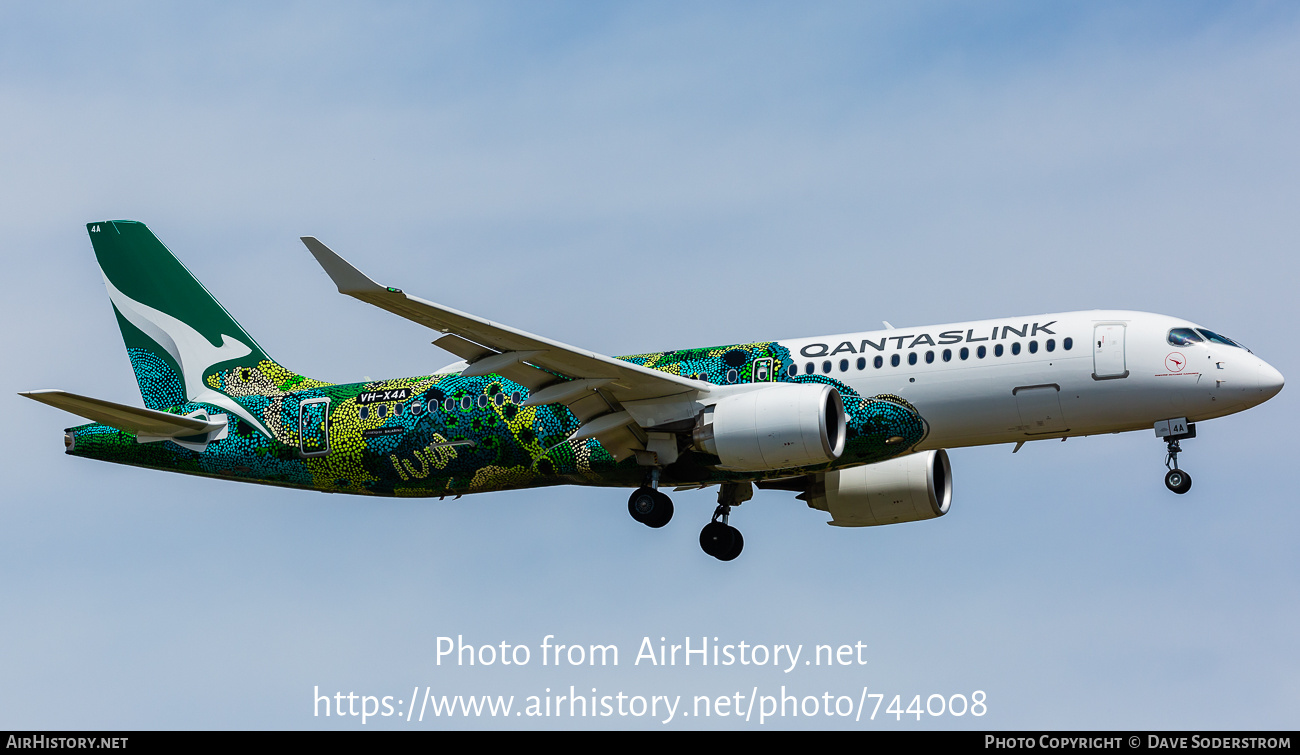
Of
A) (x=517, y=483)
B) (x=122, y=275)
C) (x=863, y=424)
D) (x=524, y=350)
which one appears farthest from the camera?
(x=122, y=275)

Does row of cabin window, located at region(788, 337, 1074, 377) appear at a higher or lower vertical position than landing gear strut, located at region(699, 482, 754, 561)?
higher

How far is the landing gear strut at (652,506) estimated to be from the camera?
33500 mm

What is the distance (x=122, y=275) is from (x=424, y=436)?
989cm

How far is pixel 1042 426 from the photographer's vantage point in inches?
1254

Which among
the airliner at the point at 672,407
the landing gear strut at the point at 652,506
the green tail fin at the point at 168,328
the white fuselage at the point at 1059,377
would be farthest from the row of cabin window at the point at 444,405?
the white fuselage at the point at 1059,377

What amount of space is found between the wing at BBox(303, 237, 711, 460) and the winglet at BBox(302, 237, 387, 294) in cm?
2

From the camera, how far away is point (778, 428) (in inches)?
1235

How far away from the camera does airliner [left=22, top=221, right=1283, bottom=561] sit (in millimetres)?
31297

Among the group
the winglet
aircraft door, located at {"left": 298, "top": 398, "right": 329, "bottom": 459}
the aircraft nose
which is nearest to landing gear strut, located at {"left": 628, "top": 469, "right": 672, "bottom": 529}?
aircraft door, located at {"left": 298, "top": 398, "right": 329, "bottom": 459}

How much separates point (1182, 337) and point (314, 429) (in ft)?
61.6

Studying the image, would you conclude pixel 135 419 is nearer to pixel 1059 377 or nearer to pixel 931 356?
pixel 931 356

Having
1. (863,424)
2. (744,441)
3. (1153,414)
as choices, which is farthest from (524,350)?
(1153,414)

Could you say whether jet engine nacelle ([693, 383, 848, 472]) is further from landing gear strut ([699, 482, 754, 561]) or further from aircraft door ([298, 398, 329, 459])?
aircraft door ([298, 398, 329, 459])

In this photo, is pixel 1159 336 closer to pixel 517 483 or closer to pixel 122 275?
pixel 517 483
